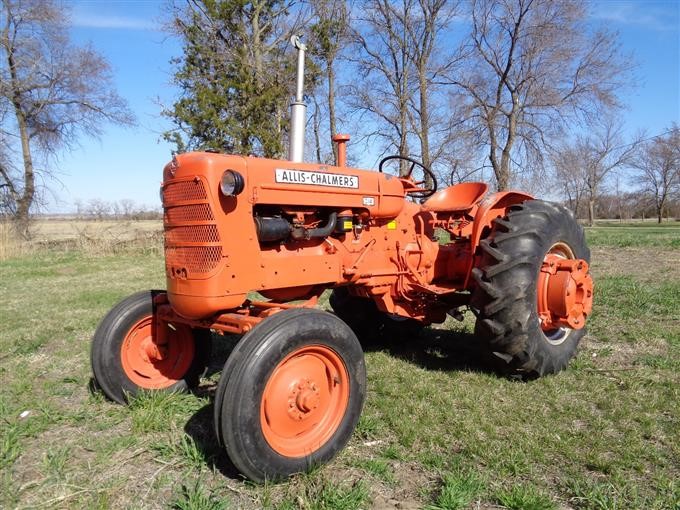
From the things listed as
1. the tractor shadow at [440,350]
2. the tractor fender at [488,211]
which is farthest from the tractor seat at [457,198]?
the tractor shadow at [440,350]

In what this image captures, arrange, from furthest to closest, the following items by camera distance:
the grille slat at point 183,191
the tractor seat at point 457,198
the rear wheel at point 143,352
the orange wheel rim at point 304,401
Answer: the tractor seat at point 457,198, the rear wheel at point 143,352, the grille slat at point 183,191, the orange wheel rim at point 304,401

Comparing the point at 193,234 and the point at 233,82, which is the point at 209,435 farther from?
the point at 233,82

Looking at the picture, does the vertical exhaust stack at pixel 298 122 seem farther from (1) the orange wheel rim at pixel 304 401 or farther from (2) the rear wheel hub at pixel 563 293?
(2) the rear wheel hub at pixel 563 293

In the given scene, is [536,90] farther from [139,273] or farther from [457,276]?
[457,276]

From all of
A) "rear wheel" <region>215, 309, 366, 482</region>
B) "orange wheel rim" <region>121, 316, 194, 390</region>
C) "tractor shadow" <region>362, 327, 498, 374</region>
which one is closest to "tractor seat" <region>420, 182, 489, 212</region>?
"tractor shadow" <region>362, 327, 498, 374</region>

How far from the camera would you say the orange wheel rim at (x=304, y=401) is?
8.92 feet

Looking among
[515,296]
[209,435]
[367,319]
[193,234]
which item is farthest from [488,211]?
[209,435]

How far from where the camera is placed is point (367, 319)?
509 centimetres

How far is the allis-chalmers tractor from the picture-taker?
8.96 feet

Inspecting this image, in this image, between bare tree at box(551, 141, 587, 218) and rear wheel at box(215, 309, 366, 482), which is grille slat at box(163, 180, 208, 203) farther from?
bare tree at box(551, 141, 587, 218)

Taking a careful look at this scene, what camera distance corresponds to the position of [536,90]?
73.5 ft

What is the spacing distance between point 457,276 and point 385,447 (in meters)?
1.97

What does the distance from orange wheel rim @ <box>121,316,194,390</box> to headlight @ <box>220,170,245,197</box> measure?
4.56ft

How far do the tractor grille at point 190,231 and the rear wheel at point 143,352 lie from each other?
2.17 ft
